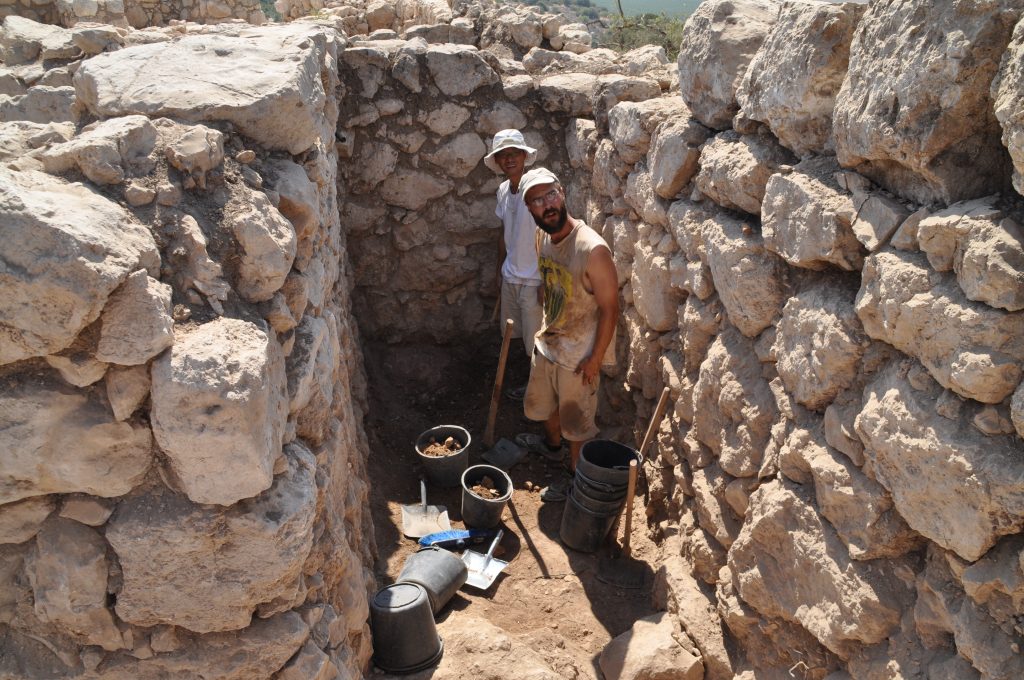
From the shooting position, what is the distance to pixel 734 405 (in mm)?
3152

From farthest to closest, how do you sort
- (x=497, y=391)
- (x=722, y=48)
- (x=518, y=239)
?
(x=497, y=391) < (x=518, y=239) < (x=722, y=48)

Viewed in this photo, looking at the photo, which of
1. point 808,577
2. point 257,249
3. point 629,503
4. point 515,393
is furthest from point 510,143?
point 808,577

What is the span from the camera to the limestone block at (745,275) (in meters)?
2.92

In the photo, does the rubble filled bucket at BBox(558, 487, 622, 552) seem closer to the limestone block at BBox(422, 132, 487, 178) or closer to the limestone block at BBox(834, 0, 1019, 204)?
the limestone block at BBox(834, 0, 1019, 204)

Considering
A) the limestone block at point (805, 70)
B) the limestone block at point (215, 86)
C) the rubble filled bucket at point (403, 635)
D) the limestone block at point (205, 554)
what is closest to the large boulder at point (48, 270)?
the limestone block at point (205, 554)

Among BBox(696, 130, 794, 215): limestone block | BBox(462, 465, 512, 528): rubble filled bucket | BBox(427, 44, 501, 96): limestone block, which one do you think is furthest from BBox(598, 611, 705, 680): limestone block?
BBox(427, 44, 501, 96): limestone block

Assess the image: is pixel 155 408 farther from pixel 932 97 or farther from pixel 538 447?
pixel 538 447

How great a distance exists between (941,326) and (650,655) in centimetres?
194

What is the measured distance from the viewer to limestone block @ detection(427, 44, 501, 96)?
512cm

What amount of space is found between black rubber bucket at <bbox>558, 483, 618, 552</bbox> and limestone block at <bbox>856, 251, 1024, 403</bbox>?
2076 mm

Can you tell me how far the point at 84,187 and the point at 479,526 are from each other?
2900 mm

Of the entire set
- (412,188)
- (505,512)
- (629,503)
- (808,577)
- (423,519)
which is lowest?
(505,512)

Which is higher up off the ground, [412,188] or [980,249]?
[980,249]

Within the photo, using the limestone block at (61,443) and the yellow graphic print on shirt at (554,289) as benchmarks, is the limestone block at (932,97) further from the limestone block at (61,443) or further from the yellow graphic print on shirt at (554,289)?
the limestone block at (61,443)
